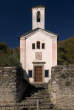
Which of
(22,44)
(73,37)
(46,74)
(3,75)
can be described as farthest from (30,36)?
(73,37)

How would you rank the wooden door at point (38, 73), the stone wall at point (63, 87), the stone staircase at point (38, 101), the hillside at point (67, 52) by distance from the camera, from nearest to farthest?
1. the stone wall at point (63, 87)
2. the stone staircase at point (38, 101)
3. the wooden door at point (38, 73)
4. the hillside at point (67, 52)

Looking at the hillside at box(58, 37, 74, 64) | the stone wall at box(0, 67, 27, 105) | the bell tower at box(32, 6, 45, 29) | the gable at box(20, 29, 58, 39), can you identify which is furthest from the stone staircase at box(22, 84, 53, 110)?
the hillside at box(58, 37, 74, 64)

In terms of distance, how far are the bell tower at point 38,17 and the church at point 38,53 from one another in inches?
39.3

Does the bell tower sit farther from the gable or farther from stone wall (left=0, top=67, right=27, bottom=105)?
stone wall (left=0, top=67, right=27, bottom=105)

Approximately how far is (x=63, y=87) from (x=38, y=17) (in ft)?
55.7

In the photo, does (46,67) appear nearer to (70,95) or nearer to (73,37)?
(70,95)

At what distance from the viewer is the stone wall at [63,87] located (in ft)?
33.6

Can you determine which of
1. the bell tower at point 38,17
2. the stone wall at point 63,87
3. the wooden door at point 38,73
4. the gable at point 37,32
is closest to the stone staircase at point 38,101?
the stone wall at point 63,87

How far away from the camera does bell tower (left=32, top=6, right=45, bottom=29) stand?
999 inches

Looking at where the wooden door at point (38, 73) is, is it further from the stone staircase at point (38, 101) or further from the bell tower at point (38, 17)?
the stone staircase at point (38, 101)

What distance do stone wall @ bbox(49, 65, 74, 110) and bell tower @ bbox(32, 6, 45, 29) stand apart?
1540 cm

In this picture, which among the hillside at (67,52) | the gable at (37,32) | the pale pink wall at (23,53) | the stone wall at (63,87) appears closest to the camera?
the stone wall at (63,87)

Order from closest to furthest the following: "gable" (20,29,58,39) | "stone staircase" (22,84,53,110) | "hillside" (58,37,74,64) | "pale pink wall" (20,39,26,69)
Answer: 1. "stone staircase" (22,84,53,110)
2. "pale pink wall" (20,39,26,69)
3. "gable" (20,29,58,39)
4. "hillside" (58,37,74,64)

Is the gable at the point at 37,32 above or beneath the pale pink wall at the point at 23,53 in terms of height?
above
